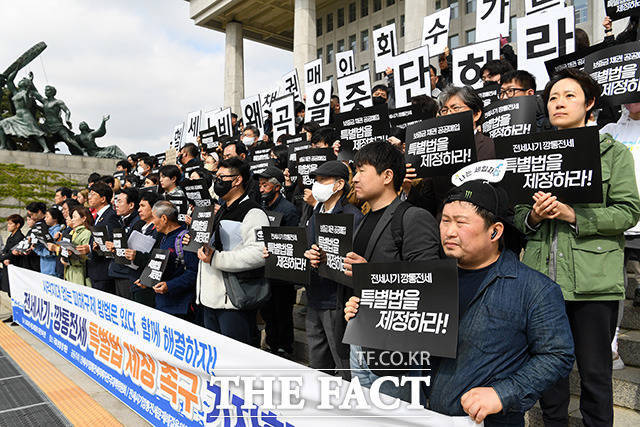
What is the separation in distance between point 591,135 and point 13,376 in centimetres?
640

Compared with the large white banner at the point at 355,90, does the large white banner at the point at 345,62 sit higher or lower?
higher

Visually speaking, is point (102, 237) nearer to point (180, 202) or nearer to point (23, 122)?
point (180, 202)

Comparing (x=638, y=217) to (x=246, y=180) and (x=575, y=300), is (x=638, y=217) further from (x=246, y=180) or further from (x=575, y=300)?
(x=246, y=180)

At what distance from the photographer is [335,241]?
283 centimetres

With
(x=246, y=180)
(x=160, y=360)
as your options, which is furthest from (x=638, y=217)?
(x=160, y=360)

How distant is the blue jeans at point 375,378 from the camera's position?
2.09 m

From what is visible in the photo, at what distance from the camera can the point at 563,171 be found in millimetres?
2363

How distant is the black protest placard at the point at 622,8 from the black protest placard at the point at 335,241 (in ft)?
13.0

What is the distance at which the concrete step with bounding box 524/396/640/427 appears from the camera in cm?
300

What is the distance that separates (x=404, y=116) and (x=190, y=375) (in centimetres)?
311

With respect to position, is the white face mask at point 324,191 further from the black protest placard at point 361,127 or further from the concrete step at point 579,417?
the concrete step at point 579,417

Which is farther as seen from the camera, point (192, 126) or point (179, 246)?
point (192, 126)

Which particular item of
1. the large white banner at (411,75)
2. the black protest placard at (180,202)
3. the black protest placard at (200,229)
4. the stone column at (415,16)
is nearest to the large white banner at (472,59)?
the large white banner at (411,75)

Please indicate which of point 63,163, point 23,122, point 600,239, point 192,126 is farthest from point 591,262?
point 23,122
